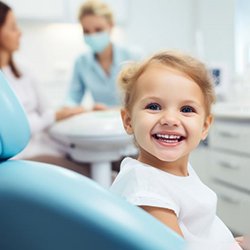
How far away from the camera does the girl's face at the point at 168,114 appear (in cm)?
59

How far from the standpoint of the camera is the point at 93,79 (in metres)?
2.08

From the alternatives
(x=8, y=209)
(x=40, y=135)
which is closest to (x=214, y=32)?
(x=40, y=135)

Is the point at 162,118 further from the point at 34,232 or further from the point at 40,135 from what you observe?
the point at 40,135

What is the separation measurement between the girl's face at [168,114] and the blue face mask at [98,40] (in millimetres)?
1357

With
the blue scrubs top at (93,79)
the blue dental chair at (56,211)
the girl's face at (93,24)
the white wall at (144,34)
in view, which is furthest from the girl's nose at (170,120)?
the white wall at (144,34)

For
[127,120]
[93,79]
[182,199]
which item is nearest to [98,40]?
[93,79]

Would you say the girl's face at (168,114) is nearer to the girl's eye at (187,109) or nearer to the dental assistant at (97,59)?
the girl's eye at (187,109)

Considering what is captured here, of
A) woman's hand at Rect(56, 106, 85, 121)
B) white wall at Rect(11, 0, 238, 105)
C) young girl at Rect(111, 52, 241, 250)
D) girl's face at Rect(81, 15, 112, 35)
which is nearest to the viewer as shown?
young girl at Rect(111, 52, 241, 250)

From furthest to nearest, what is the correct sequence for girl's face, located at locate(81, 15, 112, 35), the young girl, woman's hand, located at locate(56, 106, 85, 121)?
1. girl's face, located at locate(81, 15, 112, 35)
2. woman's hand, located at locate(56, 106, 85, 121)
3. the young girl

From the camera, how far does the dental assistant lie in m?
1.90

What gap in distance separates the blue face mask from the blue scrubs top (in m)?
0.05

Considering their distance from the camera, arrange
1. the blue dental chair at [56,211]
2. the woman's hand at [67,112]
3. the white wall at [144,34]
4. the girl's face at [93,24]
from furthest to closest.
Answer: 1. the white wall at [144,34]
2. the girl's face at [93,24]
3. the woman's hand at [67,112]
4. the blue dental chair at [56,211]

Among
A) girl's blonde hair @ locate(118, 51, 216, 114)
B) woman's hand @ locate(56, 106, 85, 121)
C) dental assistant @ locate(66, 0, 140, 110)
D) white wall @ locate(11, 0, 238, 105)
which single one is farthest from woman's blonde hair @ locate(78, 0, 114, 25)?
girl's blonde hair @ locate(118, 51, 216, 114)

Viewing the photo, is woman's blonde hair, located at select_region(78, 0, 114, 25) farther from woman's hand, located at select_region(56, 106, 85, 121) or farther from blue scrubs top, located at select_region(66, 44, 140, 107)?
woman's hand, located at select_region(56, 106, 85, 121)
